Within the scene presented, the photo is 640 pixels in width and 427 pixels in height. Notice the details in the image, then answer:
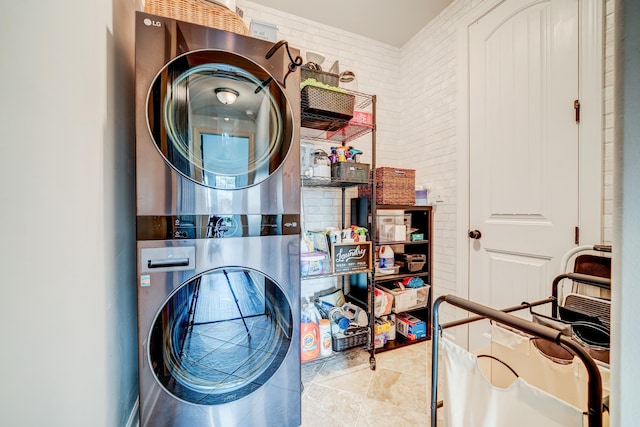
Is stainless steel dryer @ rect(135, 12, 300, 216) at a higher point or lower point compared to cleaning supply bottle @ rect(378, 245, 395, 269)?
higher

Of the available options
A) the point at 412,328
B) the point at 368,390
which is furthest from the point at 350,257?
the point at 412,328

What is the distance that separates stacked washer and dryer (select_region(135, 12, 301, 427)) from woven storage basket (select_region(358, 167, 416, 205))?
101cm

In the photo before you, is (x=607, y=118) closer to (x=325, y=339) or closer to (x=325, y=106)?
(x=325, y=106)

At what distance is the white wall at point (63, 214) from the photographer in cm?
55

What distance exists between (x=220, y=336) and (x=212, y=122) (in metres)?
0.91

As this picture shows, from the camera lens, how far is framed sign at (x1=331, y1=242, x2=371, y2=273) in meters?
1.67

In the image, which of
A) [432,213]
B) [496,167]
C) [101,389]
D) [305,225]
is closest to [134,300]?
[101,389]

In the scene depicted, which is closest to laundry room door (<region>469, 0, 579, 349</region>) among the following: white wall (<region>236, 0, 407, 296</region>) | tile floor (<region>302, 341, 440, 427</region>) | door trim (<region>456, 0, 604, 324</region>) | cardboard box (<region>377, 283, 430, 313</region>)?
door trim (<region>456, 0, 604, 324</region>)

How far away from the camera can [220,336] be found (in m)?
1.07

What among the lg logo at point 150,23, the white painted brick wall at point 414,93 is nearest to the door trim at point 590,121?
the white painted brick wall at point 414,93

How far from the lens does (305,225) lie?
2.11 m

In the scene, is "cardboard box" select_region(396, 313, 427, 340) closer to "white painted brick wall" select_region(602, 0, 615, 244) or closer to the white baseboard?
"white painted brick wall" select_region(602, 0, 615, 244)

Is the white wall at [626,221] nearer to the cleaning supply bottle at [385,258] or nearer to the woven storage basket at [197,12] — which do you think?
the woven storage basket at [197,12]

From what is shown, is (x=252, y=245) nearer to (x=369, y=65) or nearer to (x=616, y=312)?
(x=616, y=312)
